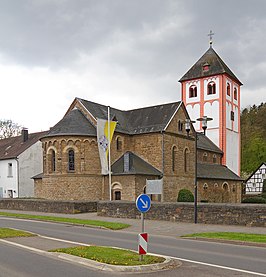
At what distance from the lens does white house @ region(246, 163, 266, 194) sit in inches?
2581

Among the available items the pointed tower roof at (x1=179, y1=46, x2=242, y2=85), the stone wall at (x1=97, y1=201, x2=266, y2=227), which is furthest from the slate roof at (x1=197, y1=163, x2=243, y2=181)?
the stone wall at (x1=97, y1=201, x2=266, y2=227)

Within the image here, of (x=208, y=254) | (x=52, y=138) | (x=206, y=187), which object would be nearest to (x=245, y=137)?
(x=206, y=187)

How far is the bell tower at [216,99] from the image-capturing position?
57688 millimetres

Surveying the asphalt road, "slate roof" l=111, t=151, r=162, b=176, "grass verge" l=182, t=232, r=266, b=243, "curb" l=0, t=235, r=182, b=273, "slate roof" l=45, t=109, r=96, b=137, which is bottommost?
"grass verge" l=182, t=232, r=266, b=243

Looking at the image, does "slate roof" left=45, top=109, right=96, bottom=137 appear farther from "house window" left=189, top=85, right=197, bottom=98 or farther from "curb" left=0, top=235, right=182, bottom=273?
"curb" left=0, top=235, right=182, bottom=273

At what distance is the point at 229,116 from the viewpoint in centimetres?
5934

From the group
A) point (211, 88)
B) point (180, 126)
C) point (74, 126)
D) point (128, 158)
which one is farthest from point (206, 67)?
point (74, 126)

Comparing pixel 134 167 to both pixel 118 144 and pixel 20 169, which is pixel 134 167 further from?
pixel 20 169

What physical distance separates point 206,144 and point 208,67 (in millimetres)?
12107

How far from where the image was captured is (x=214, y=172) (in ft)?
172

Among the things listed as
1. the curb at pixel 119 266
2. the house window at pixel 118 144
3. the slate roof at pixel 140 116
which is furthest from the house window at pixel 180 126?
the curb at pixel 119 266

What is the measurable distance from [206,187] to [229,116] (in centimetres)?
1524

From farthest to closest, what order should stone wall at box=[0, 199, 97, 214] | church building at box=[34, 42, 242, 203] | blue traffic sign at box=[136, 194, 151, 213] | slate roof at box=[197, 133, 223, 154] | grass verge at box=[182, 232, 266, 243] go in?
1. slate roof at box=[197, 133, 223, 154]
2. church building at box=[34, 42, 242, 203]
3. stone wall at box=[0, 199, 97, 214]
4. grass verge at box=[182, 232, 266, 243]
5. blue traffic sign at box=[136, 194, 151, 213]

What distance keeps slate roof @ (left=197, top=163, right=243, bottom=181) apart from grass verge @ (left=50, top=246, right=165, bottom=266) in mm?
35871
